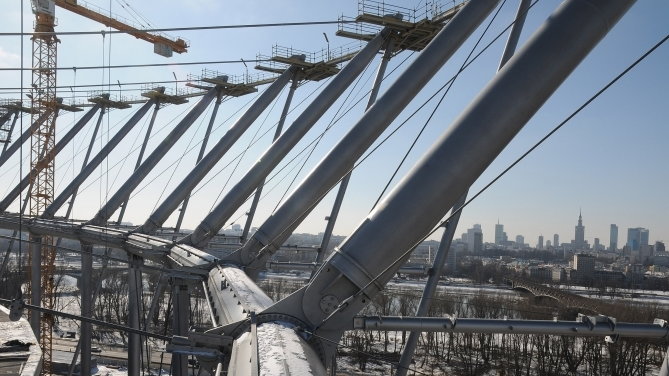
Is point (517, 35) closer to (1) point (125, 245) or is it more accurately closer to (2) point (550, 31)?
(2) point (550, 31)

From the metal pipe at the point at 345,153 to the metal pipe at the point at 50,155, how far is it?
71.5 feet

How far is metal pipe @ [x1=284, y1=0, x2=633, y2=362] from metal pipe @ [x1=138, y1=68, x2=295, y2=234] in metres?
12.4

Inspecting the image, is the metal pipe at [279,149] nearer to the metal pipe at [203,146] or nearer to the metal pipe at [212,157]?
the metal pipe at [212,157]

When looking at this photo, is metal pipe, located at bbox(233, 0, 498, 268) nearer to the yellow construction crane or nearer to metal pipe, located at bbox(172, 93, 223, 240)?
metal pipe, located at bbox(172, 93, 223, 240)

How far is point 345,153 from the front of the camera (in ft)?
27.4

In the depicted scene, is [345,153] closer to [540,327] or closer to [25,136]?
[540,327]

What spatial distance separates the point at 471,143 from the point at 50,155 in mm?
29167

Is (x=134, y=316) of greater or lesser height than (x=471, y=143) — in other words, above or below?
below

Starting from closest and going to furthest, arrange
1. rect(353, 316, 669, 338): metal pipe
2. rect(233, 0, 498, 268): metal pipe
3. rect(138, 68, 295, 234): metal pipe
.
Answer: rect(353, 316, 669, 338): metal pipe
rect(233, 0, 498, 268): metal pipe
rect(138, 68, 295, 234): metal pipe

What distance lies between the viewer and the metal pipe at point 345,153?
790 cm

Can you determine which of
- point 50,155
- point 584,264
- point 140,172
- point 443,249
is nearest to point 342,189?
point 443,249

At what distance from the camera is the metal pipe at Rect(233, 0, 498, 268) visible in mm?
7902

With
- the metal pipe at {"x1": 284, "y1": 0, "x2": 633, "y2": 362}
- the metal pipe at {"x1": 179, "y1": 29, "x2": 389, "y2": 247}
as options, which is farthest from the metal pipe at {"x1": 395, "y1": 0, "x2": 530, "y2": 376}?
the metal pipe at {"x1": 179, "y1": 29, "x2": 389, "y2": 247}

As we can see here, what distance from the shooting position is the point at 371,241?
3.36 meters
